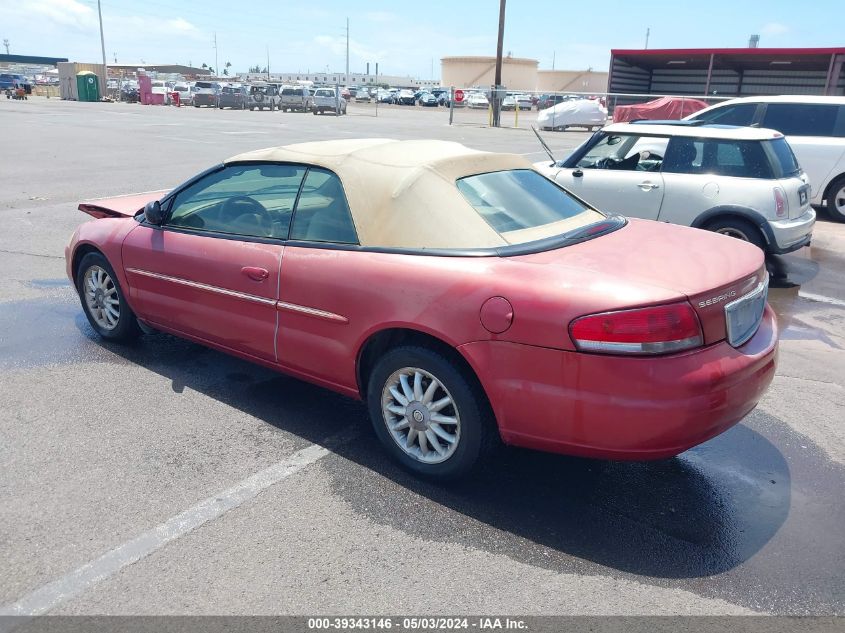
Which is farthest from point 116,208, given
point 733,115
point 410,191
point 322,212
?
point 733,115

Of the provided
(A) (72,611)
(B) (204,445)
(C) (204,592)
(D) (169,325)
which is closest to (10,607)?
(A) (72,611)

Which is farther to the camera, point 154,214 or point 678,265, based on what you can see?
point 154,214

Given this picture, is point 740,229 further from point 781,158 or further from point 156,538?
point 156,538

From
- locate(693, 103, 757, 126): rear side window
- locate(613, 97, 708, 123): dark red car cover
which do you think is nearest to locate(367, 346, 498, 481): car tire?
locate(693, 103, 757, 126): rear side window

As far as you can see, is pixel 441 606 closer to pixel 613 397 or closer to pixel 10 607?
pixel 613 397

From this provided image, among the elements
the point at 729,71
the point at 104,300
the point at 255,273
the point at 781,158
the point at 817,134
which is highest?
the point at 729,71

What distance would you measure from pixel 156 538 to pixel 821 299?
6611mm

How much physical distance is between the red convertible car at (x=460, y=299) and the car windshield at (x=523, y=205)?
15 mm

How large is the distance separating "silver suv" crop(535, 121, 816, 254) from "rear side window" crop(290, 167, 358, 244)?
4233 mm

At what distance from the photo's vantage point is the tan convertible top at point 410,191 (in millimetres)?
3480

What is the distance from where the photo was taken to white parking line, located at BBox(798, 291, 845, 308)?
22.9ft

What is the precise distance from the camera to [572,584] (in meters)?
2.83

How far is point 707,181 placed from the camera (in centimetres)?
747

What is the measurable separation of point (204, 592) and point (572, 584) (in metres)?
1.44
